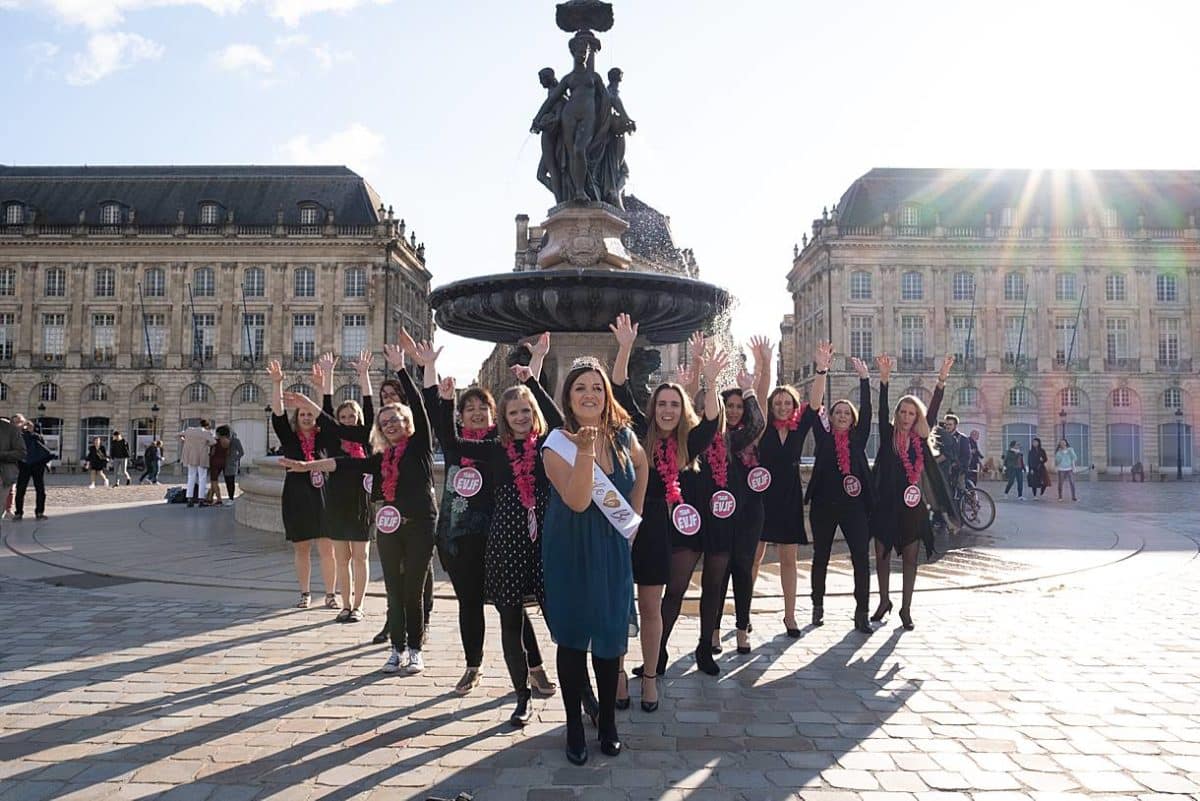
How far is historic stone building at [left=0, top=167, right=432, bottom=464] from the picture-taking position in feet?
174

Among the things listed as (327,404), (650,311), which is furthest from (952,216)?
(327,404)

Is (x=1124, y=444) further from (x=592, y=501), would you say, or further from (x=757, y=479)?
(x=592, y=501)

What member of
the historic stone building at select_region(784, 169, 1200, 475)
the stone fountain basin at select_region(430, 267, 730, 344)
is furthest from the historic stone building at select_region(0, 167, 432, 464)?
the stone fountain basin at select_region(430, 267, 730, 344)

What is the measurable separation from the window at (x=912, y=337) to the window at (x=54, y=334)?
49.6 metres

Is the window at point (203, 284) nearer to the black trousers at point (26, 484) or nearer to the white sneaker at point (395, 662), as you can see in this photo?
the black trousers at point (26, 484)

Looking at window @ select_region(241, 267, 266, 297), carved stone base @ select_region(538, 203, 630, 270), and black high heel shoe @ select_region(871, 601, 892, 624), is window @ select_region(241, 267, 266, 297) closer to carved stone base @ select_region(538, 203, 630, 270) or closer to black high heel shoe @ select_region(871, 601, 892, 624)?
carved stone base @ select_region(538, 203, 630, 270)

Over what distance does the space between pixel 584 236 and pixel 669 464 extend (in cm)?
694

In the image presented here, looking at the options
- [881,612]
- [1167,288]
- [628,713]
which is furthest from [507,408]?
[1167,288]

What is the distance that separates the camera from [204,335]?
54062mm

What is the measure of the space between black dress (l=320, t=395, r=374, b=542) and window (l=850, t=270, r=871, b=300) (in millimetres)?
50825

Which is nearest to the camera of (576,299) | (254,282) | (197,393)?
(576,299)

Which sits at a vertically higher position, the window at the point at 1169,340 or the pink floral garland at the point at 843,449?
the window at the point at 1169,340

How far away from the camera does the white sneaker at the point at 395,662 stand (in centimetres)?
511

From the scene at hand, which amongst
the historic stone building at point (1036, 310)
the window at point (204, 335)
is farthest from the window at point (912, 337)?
the window at point (204, 335)
